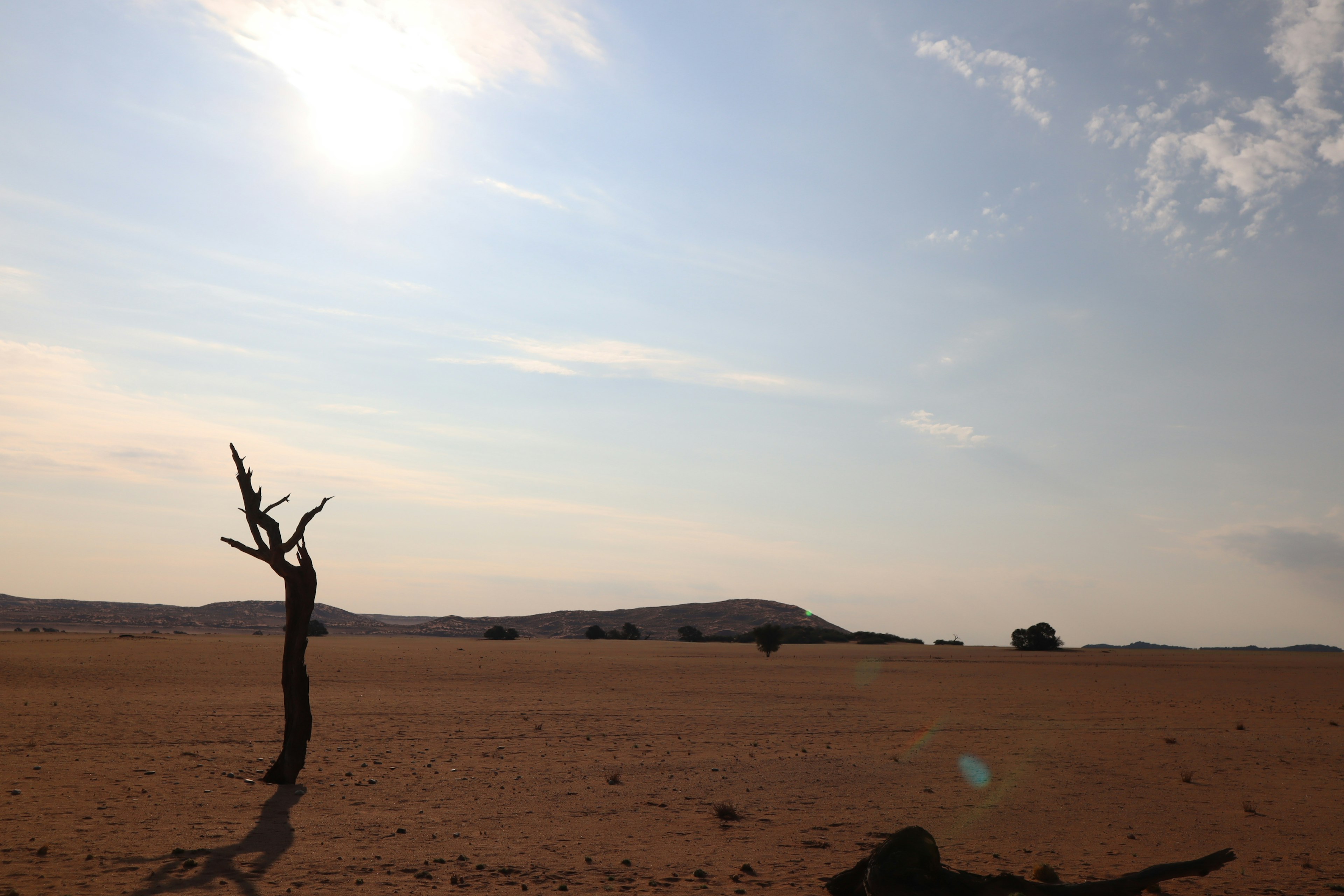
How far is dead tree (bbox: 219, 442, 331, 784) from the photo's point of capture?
49.0 feet

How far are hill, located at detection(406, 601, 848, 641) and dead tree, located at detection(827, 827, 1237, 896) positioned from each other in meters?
144

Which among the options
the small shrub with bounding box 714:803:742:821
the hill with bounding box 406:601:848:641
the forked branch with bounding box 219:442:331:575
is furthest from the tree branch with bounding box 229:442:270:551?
the hill with bounding box 406:601:848:641

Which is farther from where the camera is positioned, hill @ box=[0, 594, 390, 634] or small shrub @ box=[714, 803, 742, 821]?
hill @ box=[0, 594, 390, 634]

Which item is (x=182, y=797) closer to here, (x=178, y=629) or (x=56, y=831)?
(x=56, y=831)

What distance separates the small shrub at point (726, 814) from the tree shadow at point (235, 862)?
5.64m

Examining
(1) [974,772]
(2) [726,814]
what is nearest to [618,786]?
(2) [726,814]

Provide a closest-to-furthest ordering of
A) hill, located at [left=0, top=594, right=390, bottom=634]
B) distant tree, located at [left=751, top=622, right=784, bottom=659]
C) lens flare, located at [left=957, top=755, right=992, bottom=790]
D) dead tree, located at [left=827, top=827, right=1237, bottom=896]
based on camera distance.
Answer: dead tree, located at [left=827, top=827, right=1237, bottom=896]
lens flare, located at [left=957, top=755, right=992, bottom=790]
distant tree, located at [left=751, top=622, right=784, bottom=659]
hill, located at [left=0, top=594, right=390, bottom=634]

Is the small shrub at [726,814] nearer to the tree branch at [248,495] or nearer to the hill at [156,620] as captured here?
the tree branch at [248,495]

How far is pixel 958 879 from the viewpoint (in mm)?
8281

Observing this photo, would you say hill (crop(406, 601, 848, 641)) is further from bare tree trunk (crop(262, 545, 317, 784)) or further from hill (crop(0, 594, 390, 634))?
bare tree trunk (crop(262, 545, 317, 784))

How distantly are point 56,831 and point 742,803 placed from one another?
9284 mm

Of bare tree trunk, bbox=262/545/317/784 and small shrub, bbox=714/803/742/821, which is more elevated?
bare tree trunk, bbox=262/545/317/784

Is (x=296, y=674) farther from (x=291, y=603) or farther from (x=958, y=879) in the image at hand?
(x=958, y=879)

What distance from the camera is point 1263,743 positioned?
71.3 feet
